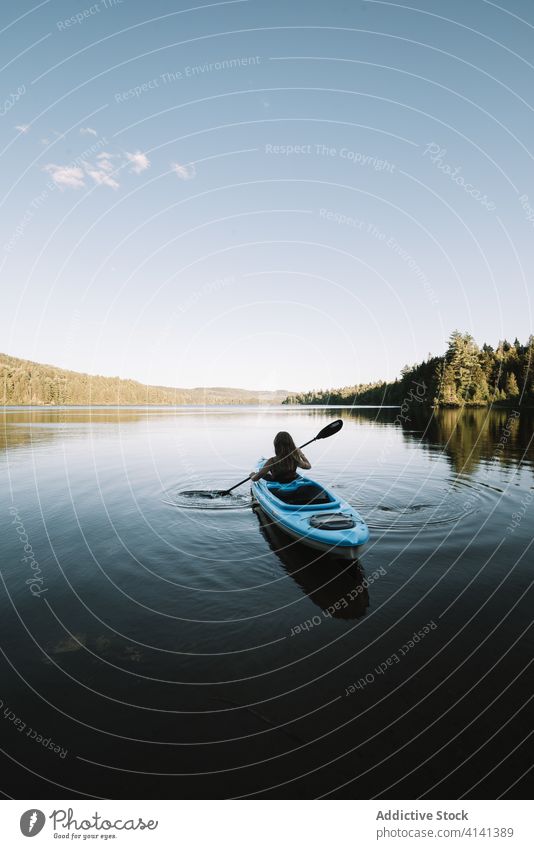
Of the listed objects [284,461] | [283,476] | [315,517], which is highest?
[284,461]

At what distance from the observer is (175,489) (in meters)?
18.9

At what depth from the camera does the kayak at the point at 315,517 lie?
29.8 feet

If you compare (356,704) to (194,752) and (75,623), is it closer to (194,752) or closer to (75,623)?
(194,752)

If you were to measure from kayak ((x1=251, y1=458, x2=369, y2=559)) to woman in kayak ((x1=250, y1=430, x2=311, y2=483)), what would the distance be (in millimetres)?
287

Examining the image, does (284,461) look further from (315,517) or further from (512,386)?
(512,386)

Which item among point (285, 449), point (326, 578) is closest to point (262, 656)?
point (326, 578)

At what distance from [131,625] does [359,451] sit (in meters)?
25.0

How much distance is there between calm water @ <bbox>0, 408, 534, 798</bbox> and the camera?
178 inches

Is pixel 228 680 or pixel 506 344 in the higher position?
pixel 506 344

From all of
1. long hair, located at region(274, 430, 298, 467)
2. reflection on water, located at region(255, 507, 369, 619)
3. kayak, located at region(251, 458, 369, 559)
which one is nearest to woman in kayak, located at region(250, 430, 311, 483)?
long hair, located at region(274, 430, 298, 467)

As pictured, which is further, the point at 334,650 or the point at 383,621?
the point at 383,621

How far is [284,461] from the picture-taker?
44.7ft

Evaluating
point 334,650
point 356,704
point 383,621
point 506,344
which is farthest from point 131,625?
point 506,344

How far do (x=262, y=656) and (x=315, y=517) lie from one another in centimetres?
425
